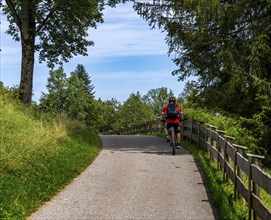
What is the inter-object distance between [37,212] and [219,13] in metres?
9.92

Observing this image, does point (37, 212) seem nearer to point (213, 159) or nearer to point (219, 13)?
point (213, 159)

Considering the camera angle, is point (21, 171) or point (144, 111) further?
point (144, 111)

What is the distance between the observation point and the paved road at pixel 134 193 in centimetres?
698

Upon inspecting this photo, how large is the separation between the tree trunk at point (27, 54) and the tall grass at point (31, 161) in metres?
4.92

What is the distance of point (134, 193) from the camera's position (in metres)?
8.37

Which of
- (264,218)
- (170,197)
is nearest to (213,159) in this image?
(170,197)

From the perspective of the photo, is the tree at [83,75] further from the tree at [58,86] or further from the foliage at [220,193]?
the foliage at [220,193]

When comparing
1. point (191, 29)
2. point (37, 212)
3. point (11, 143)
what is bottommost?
point (37, 212)

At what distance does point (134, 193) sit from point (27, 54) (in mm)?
13696

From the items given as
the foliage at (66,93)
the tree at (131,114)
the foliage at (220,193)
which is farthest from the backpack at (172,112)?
the tree at (131,114)

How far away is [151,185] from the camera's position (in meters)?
9.10

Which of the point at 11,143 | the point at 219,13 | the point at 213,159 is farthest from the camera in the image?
the point at 219,13

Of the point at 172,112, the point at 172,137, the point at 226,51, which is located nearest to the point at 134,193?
the point at 172,137

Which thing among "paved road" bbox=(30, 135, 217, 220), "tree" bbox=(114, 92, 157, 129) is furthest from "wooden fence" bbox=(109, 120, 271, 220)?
"tree" bbox=(114, 92, 157, 129)
